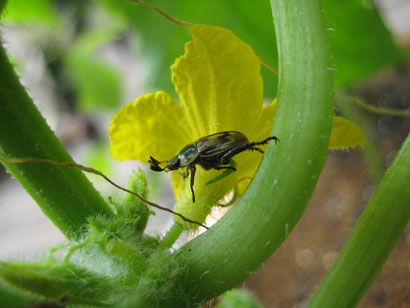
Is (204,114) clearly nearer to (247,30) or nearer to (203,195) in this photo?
(203,195)

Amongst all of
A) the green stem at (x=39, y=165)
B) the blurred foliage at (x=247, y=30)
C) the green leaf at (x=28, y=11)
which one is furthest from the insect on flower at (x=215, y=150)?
the green leaf at (x=28, y=11)

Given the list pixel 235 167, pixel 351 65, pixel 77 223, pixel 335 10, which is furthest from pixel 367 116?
pixel 77 223

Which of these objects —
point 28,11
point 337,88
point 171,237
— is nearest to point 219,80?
point 171,237

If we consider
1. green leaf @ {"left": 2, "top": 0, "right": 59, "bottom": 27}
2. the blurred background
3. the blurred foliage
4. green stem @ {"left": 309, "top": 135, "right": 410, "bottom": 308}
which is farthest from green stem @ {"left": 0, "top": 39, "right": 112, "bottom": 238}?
green leaf @ {"left": 2, "top": 0, "right": 59, "bottom": 27}

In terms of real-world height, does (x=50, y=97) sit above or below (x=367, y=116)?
above

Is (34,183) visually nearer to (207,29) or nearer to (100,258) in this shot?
(100,258)

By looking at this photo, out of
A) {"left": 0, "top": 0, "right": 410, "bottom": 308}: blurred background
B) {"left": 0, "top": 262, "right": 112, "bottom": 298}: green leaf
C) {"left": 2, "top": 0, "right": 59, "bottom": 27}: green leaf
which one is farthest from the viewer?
{"left": 2, "top": 0, "right": 59, "bottom": 27}: green leaf

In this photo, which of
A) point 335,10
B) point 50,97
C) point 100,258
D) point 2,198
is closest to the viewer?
point 100,258

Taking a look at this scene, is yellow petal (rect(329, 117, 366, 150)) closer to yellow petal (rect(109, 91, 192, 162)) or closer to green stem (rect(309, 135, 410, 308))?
green stem (rect(309, 135, 410, 308))
